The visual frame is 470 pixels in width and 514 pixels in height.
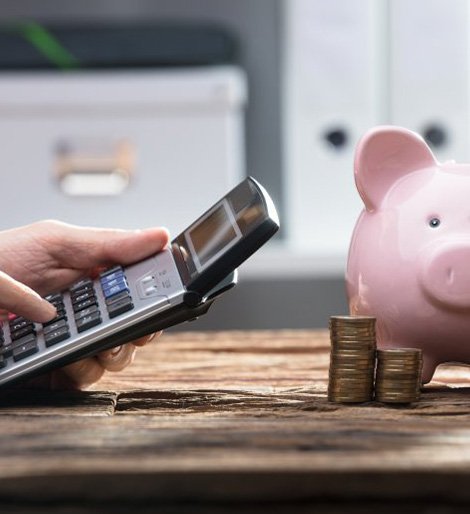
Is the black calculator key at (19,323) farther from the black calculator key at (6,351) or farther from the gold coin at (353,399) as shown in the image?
the gold coin at (353,399)

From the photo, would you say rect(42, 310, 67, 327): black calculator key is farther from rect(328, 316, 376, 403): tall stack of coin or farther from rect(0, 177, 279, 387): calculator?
rect(328, 316, 376, 403): tall stack of coin

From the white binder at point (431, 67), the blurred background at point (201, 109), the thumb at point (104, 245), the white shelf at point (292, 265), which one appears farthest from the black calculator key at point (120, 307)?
the white binder at point (431, 67)

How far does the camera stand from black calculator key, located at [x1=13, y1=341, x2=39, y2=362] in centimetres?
66

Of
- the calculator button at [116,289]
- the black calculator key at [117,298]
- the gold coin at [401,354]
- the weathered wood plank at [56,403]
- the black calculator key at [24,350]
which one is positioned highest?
the black calculator key at [117,298]

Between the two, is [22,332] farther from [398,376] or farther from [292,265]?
[292,265]

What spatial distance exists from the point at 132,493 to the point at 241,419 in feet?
0.48

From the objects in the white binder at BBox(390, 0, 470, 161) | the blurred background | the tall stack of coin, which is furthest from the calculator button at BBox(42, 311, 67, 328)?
the white binder at BBox(390, 0, 470, 161)

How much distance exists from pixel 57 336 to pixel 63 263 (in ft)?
0.69

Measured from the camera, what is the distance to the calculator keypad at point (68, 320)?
0.67m

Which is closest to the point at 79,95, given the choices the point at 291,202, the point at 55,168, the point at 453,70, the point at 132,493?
the point at 55,168

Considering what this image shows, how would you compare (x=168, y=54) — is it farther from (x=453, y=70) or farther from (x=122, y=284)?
(x=122, y=284)

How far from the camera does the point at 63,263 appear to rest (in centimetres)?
87

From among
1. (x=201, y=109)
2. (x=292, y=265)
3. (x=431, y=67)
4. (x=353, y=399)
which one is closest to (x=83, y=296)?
(x=353, y=399)

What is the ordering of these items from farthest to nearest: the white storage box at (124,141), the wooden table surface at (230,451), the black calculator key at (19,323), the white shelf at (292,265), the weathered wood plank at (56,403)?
the white storage box at (124,141), the white shelf at (292,265), the black calculator key at (19,323), the weathered wood plank at (56,403), the wooden table surface at (230,451)
